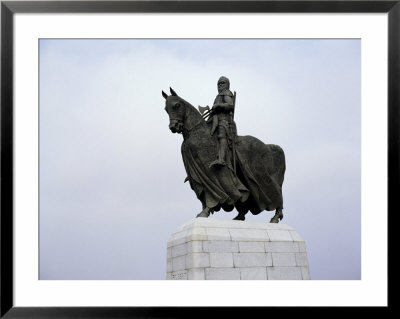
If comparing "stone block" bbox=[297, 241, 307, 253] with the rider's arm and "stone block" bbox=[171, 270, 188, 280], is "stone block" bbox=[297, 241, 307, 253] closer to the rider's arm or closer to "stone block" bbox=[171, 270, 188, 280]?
"stone block" bbox=[171, 270, 188, 280]

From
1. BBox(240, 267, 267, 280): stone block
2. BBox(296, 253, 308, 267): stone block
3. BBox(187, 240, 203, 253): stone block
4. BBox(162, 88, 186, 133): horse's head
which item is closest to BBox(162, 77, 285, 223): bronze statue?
BBox(162, 88, 186, 133): horse's head

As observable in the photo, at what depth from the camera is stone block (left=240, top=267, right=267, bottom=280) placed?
1348 cm

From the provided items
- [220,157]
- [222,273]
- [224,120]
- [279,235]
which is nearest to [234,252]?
[222,273]

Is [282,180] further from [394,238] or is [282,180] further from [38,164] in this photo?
[38,164]

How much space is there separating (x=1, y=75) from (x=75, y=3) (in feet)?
4.73

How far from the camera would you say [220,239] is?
44.5ft

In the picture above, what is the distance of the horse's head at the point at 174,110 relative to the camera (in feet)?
47.3

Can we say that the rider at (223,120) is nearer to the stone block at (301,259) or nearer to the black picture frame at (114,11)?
the stone block at (301,259)

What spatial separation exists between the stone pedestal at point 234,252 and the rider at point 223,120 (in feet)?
5.11

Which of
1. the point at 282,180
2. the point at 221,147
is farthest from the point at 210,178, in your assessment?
the point at 282,180

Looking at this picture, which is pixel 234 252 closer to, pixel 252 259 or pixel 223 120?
pixel 252 259

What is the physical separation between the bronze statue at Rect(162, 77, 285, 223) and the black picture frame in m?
5.70

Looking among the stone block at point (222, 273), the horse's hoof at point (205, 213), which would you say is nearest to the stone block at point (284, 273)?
the stone block at point (222, 273)

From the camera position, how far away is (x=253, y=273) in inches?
536
